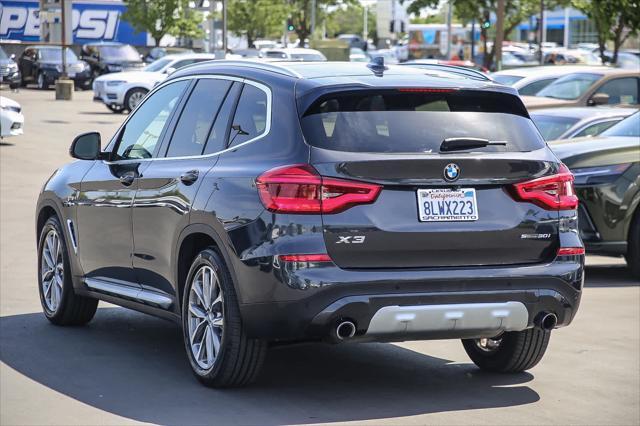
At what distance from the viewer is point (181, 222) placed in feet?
24.3

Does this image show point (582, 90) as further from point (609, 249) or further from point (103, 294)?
point (103, 294)

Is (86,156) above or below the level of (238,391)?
above

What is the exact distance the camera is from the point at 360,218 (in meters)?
6.57

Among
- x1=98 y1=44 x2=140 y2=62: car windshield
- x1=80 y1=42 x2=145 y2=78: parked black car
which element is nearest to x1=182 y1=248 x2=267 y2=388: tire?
x1=80 y1=42 x2=145 y2=78: parked black car

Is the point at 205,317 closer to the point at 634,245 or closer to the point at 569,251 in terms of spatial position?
the point at 569,251

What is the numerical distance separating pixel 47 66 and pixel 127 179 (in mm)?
46089

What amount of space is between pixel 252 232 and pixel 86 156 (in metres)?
2.36

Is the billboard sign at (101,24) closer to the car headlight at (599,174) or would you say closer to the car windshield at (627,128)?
the car windshield at (627,128)

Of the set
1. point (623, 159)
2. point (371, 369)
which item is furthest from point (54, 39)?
point (371, 369)

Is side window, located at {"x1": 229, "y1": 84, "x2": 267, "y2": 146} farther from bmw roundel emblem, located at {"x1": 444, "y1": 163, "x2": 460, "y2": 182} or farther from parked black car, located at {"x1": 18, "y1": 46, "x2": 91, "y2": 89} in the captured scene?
parked black car, located at {"x1": 18, "y1": 46, "x2": 91, "y2": 89}

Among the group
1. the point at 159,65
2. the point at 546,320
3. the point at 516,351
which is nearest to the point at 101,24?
the point at 159,65

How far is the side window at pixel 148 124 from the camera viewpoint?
8.21 meters

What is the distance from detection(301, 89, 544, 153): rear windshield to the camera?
22.1 ft

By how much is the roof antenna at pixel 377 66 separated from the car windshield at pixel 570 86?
14.2 meters
